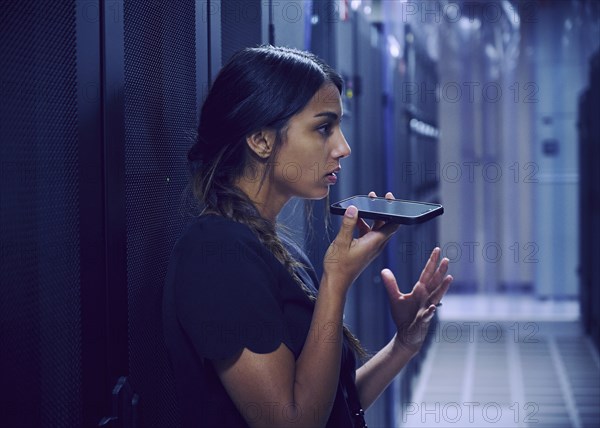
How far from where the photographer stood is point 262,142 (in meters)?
1.31

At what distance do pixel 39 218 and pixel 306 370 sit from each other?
0.47 metres

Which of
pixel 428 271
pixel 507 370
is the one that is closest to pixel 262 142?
pixel 428 271

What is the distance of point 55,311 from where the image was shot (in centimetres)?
99

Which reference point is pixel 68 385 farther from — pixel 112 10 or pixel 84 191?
pixel 112 10

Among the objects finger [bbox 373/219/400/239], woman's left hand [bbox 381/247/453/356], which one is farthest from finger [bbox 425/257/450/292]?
finger [bbox 373/219/400/239]

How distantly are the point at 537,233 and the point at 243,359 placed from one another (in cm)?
622

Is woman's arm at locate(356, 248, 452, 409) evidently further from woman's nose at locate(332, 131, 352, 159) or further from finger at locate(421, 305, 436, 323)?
woman's nose at locate(332, 131, 352, 159)

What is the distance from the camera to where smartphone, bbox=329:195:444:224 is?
1.29 metres

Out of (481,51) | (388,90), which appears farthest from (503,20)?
(388,90)

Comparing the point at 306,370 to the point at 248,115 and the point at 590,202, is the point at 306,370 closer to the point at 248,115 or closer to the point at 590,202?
the point at 248,115

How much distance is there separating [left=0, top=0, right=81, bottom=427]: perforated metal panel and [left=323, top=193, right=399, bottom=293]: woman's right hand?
416 mm

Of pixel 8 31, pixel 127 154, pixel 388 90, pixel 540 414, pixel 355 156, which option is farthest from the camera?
pixel 540 414

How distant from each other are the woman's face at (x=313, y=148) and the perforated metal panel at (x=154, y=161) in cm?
23

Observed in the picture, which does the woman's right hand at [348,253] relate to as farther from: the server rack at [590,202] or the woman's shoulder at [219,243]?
the server rack at [590,202]
